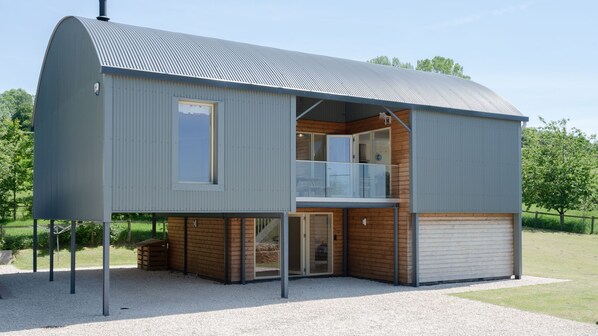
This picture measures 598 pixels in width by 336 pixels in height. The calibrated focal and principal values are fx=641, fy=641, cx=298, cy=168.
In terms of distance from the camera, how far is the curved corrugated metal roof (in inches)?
529

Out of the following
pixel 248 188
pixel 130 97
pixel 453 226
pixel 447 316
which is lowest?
pixel 447 316

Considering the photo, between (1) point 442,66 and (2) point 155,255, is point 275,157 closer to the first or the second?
(2) point 155,255

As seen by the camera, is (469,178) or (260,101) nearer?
(260,101)

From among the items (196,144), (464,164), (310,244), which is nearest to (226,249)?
(310,244)

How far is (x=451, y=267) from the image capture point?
1803 cm

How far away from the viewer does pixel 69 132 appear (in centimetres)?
1540

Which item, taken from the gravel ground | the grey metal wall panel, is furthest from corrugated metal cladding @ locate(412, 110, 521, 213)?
the grey metal wall panel

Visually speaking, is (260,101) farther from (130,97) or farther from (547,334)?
(547,334)

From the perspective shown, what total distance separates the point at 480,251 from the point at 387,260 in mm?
2990

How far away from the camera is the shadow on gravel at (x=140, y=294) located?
12.5 m

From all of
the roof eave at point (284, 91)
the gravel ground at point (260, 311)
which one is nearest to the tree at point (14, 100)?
the gravel ground at point (260, 311)

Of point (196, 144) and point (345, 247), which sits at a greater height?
point (196, 144)

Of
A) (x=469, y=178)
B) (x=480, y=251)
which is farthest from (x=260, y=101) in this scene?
(x=480, y=251)

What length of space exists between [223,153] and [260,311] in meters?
3.48
